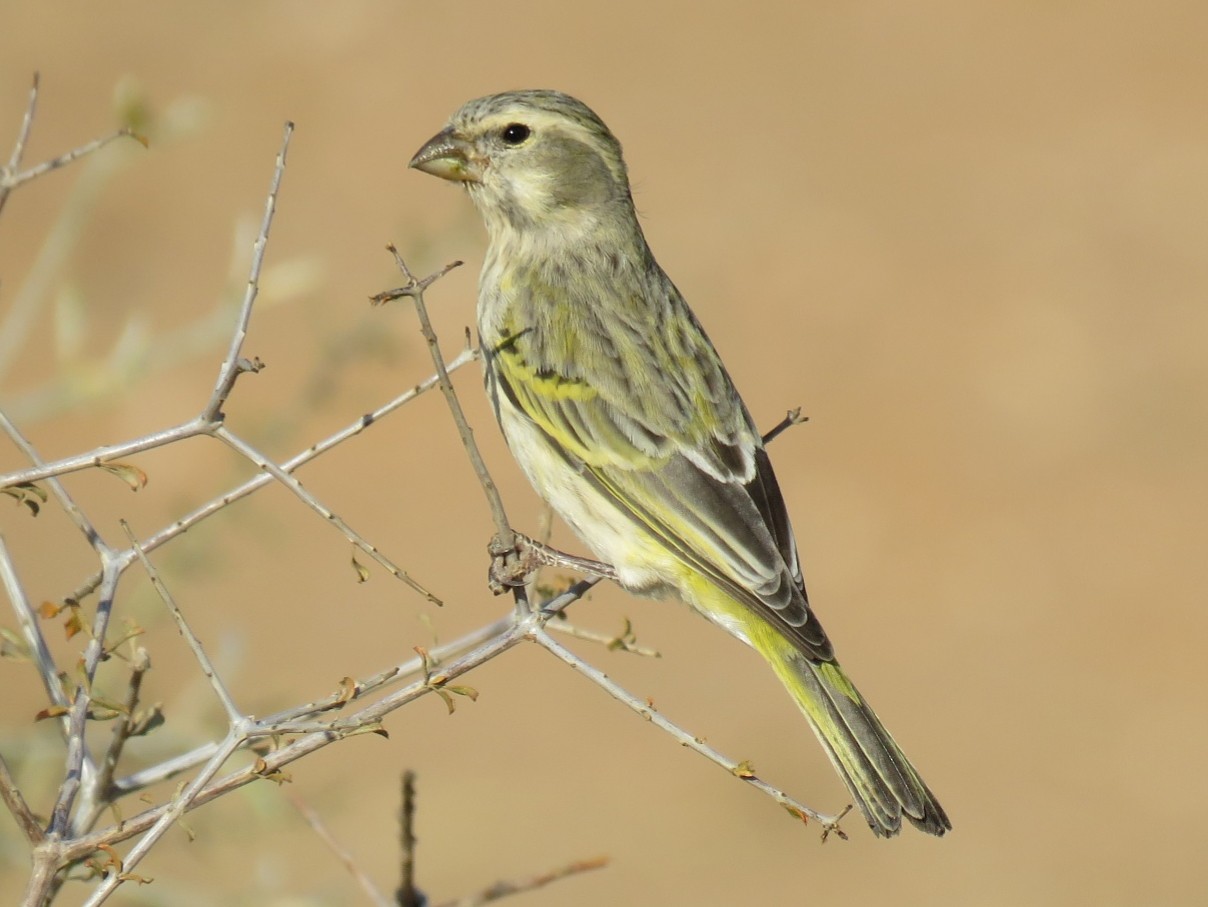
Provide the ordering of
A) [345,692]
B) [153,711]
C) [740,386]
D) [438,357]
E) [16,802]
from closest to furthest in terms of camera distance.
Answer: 1. [16,802]
2. [345,692]
3. [153,711]
4. [438,357]
5. [740,386]

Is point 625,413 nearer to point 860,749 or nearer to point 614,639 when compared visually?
point 860,749

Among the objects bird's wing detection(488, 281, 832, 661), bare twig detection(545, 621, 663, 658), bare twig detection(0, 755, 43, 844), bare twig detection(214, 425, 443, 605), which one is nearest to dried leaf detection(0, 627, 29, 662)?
bare twig detection(0, 755, 43, 844)

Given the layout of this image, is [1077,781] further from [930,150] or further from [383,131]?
[383,131]

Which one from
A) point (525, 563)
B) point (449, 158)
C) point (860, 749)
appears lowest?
point (860, 749)

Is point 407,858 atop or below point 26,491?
below

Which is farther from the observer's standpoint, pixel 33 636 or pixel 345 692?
pixel 33 636

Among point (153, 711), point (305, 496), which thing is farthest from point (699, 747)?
point (153, 711)

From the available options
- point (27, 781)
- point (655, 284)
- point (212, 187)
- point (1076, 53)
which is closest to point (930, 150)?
point (1076, 53)

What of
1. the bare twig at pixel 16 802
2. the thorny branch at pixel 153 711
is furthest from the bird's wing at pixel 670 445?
the bare twig at pixel 16 802
